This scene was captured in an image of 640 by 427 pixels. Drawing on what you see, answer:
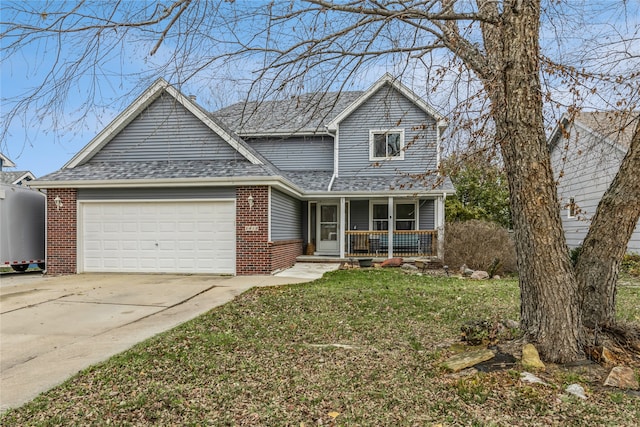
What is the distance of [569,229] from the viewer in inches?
655

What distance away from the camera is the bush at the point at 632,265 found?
11648mm

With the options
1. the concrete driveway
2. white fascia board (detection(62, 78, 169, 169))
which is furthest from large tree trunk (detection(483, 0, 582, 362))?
white fascia board (detection(62, 78, 169, 169))

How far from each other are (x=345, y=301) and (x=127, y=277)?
6912mm

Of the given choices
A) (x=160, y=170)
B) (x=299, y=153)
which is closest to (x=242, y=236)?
(x=160, y=170)

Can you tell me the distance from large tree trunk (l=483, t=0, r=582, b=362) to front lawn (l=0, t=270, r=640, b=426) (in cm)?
46

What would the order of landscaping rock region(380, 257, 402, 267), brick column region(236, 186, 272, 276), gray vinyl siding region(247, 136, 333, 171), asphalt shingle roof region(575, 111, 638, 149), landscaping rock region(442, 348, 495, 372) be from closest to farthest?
1. landscaping rock region(442, 348, 495, 372)
2. asphalt shingle roof region(575, 111, 638, 149)
3. brick column region(236, 186, 272, 276)
4. landscaping rock region(380, 257, 402, 267)
5. gray vinyl siding region(247, 136, 333, 171)

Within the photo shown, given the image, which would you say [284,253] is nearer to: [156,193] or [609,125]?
[156,193]

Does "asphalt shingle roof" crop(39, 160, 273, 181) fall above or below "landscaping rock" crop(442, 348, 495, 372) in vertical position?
above

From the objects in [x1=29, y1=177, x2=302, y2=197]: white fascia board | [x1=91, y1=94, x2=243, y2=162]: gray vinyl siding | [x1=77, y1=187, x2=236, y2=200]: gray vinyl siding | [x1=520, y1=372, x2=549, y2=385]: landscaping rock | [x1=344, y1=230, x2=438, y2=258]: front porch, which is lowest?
[x1=520, y1=372, x2=549, y2=385]: landscaping rock

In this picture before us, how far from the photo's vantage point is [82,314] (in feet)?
21.2

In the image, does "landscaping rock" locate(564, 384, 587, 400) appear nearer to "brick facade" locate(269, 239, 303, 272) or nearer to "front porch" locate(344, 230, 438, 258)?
"brick facade" locate(269, 239, 303, 272)

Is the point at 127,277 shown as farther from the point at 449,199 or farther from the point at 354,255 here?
the point at 449,199

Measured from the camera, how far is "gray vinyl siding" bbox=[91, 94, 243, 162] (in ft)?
39.6

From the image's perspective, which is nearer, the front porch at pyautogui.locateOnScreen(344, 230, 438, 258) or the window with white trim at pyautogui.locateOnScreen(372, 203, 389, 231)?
the front porch at pyautogui.locateOnScreen(344, 230, 438, 258)
